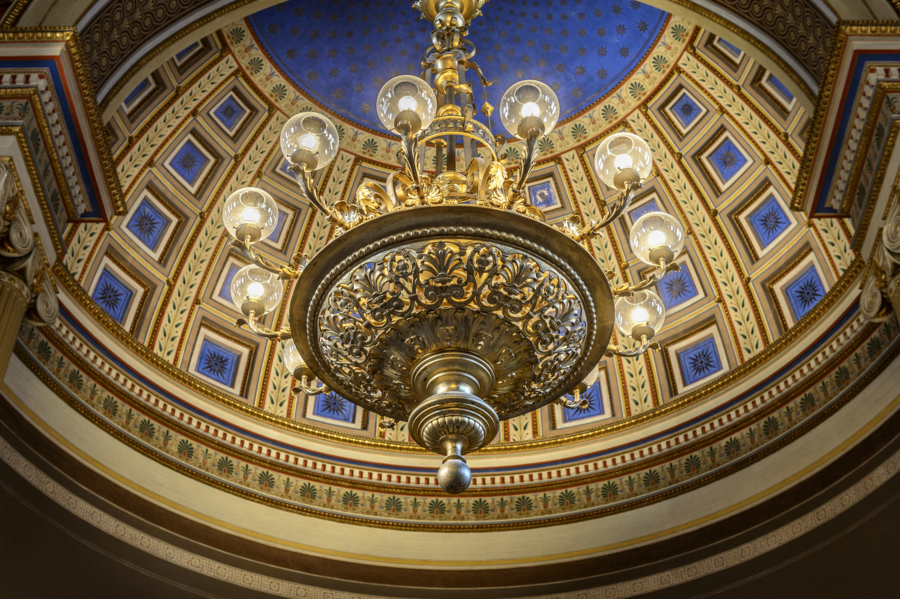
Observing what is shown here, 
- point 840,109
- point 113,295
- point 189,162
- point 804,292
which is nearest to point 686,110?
point 804,292

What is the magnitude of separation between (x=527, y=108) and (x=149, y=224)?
5.20 meters

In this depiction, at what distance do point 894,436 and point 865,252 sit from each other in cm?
158

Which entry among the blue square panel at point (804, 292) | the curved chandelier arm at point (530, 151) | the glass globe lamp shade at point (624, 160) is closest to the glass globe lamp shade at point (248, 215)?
the curved chandelier arm at point (530, 151)

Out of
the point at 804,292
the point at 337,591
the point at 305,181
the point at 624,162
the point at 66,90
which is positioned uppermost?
the point at 804,292

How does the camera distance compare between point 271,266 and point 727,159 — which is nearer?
point 271,266

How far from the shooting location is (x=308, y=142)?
14.4 feet

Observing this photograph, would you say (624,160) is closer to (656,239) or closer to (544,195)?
(656,239)

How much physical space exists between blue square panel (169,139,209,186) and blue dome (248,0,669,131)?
3.85 feet

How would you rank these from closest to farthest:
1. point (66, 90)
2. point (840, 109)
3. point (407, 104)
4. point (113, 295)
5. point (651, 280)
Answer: point (407, 104) → point (651, 280) → point (66, 90) → point (840, 109) → point (113, 295)

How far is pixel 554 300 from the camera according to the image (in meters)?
4.29

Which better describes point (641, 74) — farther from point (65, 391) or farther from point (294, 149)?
point (65, 391)

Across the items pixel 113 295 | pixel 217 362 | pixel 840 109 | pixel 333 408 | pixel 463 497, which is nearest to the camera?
pixel 840 109

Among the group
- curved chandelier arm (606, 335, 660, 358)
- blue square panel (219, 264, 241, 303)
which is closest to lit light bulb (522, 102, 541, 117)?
curved chandelier arm (606, 335, 660, 358)

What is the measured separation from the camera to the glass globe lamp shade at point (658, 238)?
452cm
